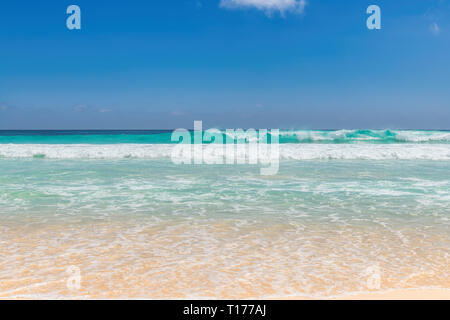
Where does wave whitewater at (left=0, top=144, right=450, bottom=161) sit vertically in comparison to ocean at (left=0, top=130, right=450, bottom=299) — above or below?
above

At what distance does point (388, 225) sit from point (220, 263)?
296 cm

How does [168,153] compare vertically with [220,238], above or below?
above

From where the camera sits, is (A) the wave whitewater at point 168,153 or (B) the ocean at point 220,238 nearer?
(B) the ocean at point 220,238

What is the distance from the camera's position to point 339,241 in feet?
16.2

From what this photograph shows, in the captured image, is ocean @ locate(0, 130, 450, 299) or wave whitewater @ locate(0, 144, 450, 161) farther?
wave whitewater @ locate(0, 144, 450, 161)

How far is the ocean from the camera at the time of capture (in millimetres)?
3570

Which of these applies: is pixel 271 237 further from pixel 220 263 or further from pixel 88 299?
pixel 88 299

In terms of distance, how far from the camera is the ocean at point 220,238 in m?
3.57

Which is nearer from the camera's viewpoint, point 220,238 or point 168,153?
point 220,238

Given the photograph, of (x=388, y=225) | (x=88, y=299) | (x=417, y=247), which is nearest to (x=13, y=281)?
(x=88, y=299)

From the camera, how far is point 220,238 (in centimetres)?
505

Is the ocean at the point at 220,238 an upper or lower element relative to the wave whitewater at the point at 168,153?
lower

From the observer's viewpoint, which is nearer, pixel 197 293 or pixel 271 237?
pixel 197 293
